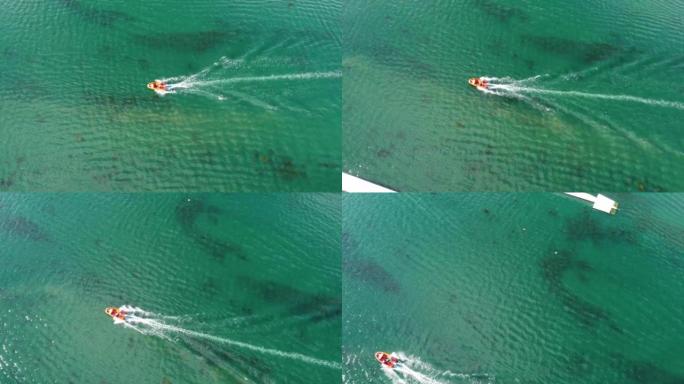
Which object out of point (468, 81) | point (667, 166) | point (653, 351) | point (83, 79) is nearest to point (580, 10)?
point (468, 81)

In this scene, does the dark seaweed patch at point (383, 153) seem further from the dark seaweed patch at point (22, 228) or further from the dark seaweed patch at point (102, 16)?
the dark seaweed patch at point (22, 228)

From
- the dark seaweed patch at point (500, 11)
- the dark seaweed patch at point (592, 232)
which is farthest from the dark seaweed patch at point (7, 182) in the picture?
the dark seaweed patch at point (592, 232)

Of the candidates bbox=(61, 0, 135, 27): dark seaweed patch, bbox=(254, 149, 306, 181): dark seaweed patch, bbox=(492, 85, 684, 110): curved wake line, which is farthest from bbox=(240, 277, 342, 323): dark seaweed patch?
bbox=(61, 0, 135, 27): dark seaweed patch

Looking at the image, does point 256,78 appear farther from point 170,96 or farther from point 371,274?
point 371,274

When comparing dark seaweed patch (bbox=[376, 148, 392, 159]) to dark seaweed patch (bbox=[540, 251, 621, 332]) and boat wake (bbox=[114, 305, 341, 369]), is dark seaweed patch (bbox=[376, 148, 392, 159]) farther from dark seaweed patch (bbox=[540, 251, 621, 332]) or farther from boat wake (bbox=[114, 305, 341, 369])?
boat wake (bbox=[114, 305, 341, 369])

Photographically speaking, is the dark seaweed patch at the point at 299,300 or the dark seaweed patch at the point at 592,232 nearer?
the dark seaweed patch at the point at 299,300

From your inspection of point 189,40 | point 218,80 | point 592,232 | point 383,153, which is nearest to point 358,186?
point 383,153

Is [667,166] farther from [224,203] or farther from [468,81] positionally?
[224,203]
